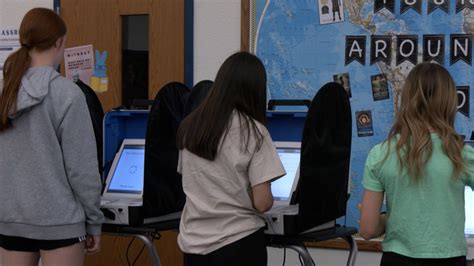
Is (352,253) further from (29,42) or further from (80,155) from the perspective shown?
(29,42)

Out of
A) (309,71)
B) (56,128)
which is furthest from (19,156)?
(309,71)

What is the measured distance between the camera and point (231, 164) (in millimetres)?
2336

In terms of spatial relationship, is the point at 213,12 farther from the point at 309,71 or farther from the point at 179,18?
the point at 309,71

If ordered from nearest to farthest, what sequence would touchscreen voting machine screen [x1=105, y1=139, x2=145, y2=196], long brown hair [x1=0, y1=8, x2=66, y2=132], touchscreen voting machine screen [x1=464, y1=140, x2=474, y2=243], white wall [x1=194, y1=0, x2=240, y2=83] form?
1. long brown hair [x1=0, y1=8, x2=66, y2=132]
2. touchscreen voting machine screen [x1=464, y1=140, x2=474, y2=243]
3. touchscreen voting machine screen [x1=105, y1=139, x2=145, y2=196]
4. white wall [x1=194, y1=0, x2=240, y2=83]

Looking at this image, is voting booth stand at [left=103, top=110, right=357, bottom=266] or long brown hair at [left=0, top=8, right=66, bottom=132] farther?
voting booth stand at [left=103, top=110, right=357, bottom=266]

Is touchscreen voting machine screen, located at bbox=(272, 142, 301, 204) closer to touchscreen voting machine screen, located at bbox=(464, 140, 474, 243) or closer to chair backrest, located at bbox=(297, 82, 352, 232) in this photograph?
chair backrest, located at bbox=(297, 82, 352, 232)

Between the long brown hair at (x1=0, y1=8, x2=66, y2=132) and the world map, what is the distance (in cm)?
192

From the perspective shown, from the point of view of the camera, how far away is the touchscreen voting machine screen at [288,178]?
3082mm

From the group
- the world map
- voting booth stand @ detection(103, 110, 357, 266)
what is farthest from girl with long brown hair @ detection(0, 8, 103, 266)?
the world map

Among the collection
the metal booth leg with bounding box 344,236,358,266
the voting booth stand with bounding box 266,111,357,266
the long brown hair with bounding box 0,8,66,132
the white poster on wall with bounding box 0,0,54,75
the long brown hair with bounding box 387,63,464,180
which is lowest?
the metal booth leg with bounding box 344,236,358,266

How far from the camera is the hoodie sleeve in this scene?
2383mm

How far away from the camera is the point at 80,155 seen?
2.39m

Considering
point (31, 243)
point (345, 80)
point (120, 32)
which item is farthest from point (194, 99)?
point (120, 32)

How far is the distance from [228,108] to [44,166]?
0.64 meters
